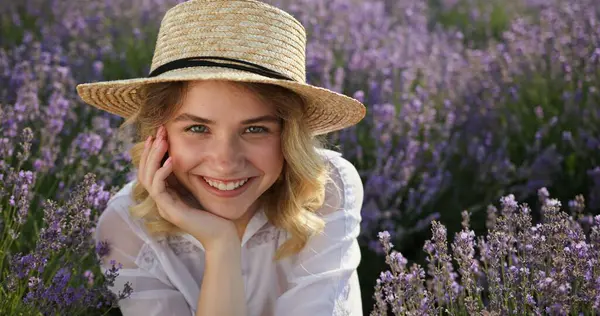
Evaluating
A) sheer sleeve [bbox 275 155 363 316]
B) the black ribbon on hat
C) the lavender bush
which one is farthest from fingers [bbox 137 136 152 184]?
the lavender bush

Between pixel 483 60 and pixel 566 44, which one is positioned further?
pixel 483 60

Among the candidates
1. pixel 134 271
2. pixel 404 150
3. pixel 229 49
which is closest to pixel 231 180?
pixel 229 49

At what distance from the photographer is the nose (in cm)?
235

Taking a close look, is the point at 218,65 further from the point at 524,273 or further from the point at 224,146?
the point at 524,273

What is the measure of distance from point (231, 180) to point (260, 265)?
0.46 meters

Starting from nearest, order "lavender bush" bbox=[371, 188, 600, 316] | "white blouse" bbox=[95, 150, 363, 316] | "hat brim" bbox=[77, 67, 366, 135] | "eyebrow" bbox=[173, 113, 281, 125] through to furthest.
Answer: "lavender bush" bbox=[371, 188, 600, 316]
"hat brim" bbox=[77, 67, 366, 135]
"eyebrow" bbox=[173, 113, 281, 125]
"white blouse" bbox=[95, 150, 363, 316]

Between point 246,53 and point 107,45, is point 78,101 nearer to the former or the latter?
point 107,45

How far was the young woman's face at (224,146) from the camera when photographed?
236 cm

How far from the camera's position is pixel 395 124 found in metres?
4.04

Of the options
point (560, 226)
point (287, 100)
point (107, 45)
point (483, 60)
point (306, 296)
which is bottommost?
point (306, 296)

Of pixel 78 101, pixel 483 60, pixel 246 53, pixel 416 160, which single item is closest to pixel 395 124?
pixel 416 160

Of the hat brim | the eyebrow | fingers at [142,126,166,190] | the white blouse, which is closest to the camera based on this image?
the hat brim

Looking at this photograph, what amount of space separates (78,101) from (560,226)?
255cm

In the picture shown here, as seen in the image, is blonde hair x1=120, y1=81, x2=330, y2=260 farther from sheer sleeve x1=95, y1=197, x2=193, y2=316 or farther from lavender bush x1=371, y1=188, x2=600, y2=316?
lavender bush x1=371, y1=188, x2=600, y2=316
